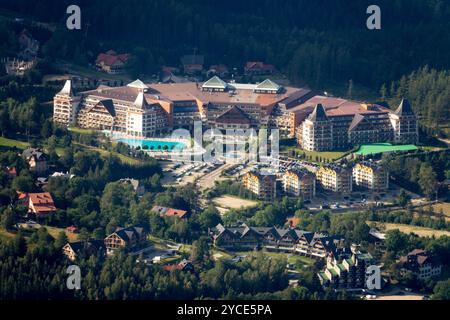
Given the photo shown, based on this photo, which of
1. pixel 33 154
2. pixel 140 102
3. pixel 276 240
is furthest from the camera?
pixel 140 102

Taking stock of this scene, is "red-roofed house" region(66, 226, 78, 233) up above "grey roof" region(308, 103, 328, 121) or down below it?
below

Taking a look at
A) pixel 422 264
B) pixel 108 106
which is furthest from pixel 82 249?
pixel 108 106

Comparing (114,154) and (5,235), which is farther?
(114,154)

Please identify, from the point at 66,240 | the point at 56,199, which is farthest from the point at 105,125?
the point at 66,240

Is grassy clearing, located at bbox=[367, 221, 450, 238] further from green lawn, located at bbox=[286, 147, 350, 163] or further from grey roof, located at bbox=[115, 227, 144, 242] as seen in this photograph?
grey roof, located at bbox=[115, 227, 144, 242]

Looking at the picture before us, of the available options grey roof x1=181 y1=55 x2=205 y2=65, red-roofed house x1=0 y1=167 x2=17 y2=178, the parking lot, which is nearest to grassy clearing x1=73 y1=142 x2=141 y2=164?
the parking lot

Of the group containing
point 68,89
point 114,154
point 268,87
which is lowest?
point 114,154

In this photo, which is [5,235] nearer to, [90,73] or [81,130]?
[81,130]

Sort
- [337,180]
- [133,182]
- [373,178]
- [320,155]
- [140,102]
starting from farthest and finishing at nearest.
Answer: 1. [140,102]
2. [320,155]
3. [373,178]
4. [337,180]
5. [133,182]
